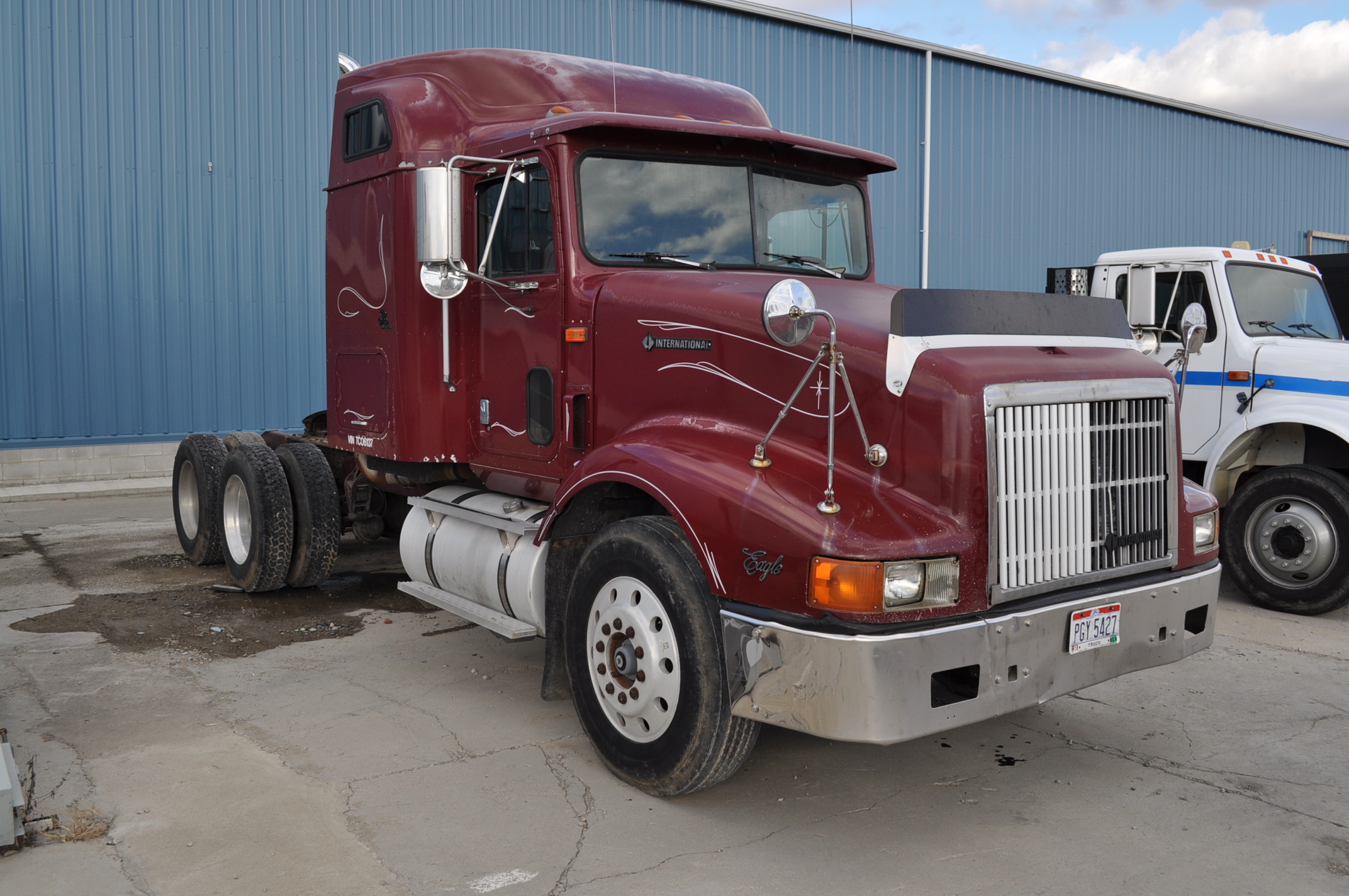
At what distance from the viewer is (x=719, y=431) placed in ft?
13.8

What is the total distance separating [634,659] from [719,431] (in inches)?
36.2

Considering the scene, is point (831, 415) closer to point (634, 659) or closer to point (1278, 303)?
point (634, 659)

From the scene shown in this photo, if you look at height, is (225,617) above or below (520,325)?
below

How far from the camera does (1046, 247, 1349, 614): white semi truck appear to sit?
23.7ft

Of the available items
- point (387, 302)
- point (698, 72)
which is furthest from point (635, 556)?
point (698, 72)

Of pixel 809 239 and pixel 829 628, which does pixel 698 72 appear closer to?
pixel 809 239

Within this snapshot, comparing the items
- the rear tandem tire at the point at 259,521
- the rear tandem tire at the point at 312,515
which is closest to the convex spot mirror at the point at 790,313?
the rear tandem tire at the point at 312,515

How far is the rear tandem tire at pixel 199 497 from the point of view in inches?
318

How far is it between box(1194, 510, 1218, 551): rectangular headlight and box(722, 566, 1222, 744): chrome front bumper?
0.55 meters

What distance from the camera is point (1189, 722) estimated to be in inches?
201

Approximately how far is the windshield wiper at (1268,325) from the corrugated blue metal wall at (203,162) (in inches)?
295

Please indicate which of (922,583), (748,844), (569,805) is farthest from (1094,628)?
(569,805)

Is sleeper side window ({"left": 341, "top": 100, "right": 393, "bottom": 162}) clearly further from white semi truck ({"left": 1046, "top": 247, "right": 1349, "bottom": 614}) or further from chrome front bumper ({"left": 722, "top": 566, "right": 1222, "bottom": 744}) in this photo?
white semi truck ({"left": 1046, "top": 247, "right": 1349, "bottom": 614})

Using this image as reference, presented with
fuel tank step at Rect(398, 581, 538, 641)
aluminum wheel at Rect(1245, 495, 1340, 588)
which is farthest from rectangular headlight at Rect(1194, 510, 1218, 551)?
aluminum wheel at Rect(1245, 495, 1340, 588)
